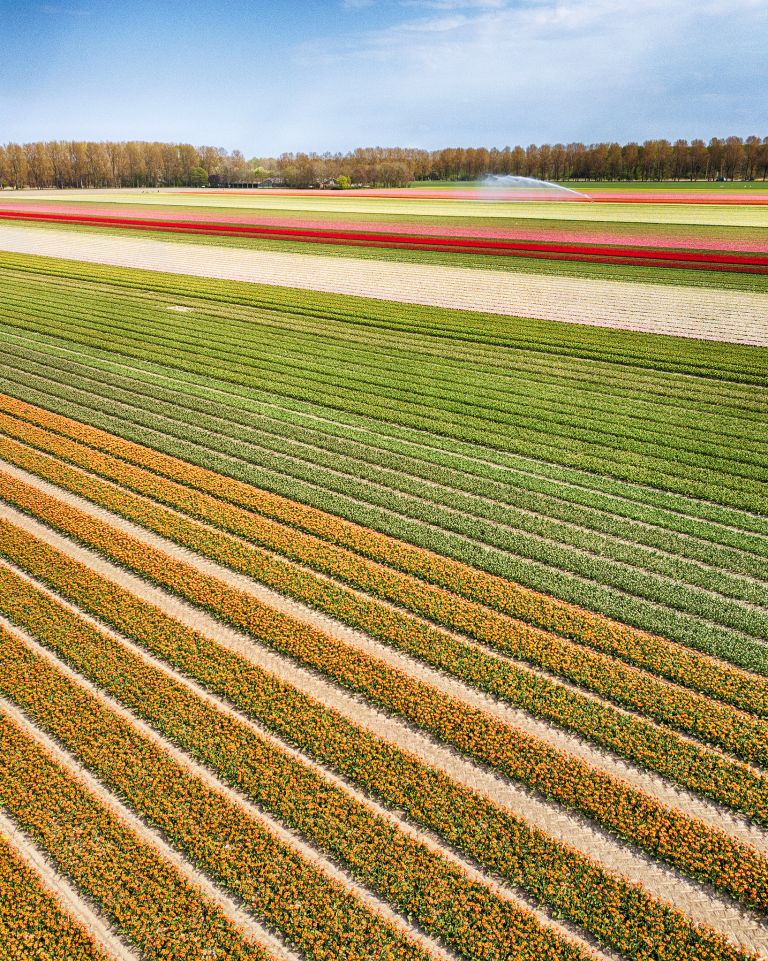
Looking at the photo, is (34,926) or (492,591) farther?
(492,591)

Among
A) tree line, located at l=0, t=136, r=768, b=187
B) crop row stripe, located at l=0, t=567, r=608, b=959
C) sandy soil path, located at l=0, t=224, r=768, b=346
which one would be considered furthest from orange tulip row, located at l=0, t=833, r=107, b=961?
tree line, located at l=0, t=136, r=768, b=187

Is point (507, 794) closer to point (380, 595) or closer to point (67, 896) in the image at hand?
point (380, 595)

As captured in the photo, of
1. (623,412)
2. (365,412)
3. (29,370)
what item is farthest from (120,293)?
(623,412)

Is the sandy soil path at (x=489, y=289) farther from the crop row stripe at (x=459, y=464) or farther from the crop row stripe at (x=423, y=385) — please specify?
the crop row stripe at (x=459, y=464)

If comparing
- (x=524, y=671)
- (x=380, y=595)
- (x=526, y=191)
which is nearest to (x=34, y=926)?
(x=380, y=595)

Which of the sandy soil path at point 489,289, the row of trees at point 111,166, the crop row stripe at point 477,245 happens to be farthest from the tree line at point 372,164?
the sandy soil path at point 489,289
